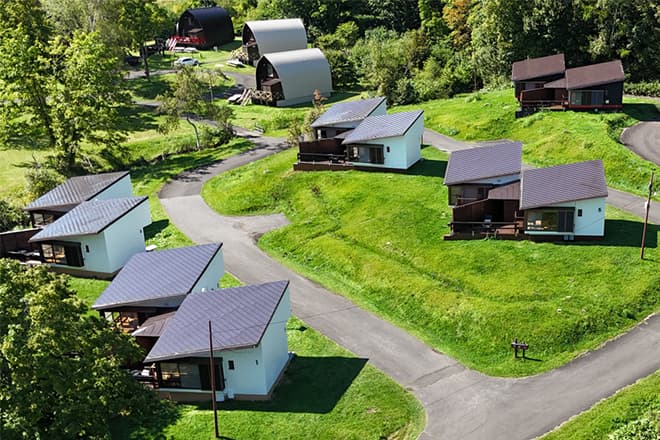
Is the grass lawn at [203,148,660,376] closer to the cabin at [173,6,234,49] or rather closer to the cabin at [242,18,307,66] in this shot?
the cabin at [242,18,307,66]

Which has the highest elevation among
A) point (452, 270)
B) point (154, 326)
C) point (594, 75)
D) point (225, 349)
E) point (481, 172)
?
point (594, 75)

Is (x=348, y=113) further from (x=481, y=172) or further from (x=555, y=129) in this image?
(x=481, y=172)

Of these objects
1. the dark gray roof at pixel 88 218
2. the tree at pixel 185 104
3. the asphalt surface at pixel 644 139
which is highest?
the tree at pixel 185 104

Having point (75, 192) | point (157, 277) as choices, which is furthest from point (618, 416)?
point (75, 192)

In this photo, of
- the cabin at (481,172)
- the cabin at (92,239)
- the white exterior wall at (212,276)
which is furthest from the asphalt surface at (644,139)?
the cabin at (92,239)

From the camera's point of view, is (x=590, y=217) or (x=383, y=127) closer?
(x=590, y=217)

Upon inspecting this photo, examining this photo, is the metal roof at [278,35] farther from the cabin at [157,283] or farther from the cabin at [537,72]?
the cabin at [157,283]
